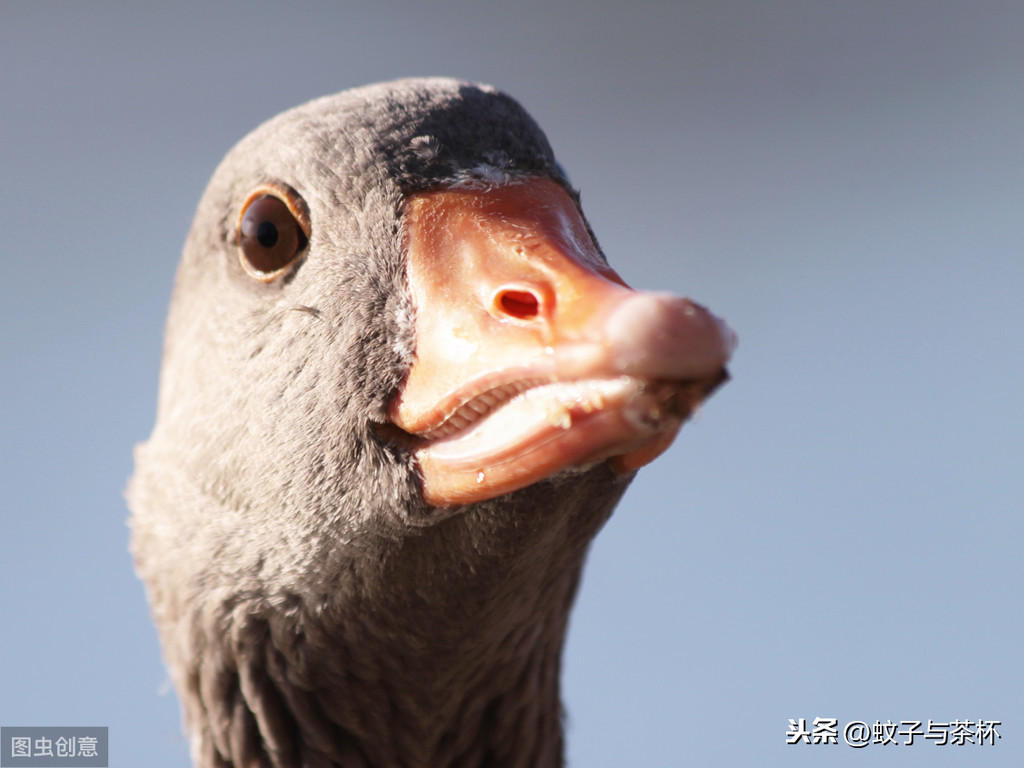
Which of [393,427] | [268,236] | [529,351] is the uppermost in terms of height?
[268,236]

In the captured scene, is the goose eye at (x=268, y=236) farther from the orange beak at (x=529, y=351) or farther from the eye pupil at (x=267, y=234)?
the orange beak at (x=529, y=351)

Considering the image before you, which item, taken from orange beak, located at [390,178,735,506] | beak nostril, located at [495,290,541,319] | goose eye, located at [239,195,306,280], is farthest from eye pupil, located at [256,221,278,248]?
beak nostril, located at [495,290,541,319]

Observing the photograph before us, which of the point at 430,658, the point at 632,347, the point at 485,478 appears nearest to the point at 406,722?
the point at 430,658

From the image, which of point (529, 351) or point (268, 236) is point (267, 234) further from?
point (529, 351)

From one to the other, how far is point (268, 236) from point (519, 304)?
1368mm

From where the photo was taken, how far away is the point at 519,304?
2146 millimetres

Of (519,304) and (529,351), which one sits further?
(519,304)

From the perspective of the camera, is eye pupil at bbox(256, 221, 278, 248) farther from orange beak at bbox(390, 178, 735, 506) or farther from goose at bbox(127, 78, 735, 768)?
orange beak at bbox(390, 178, 735, 506)

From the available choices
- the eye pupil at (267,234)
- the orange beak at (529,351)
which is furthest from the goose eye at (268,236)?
the orange beak at (529,351)

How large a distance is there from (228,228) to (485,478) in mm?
1818

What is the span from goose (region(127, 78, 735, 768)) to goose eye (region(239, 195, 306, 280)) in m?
0.01

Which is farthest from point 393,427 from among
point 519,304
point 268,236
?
point 268,236

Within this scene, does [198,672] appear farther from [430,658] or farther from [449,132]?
[449,132]

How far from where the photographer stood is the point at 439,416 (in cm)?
224
